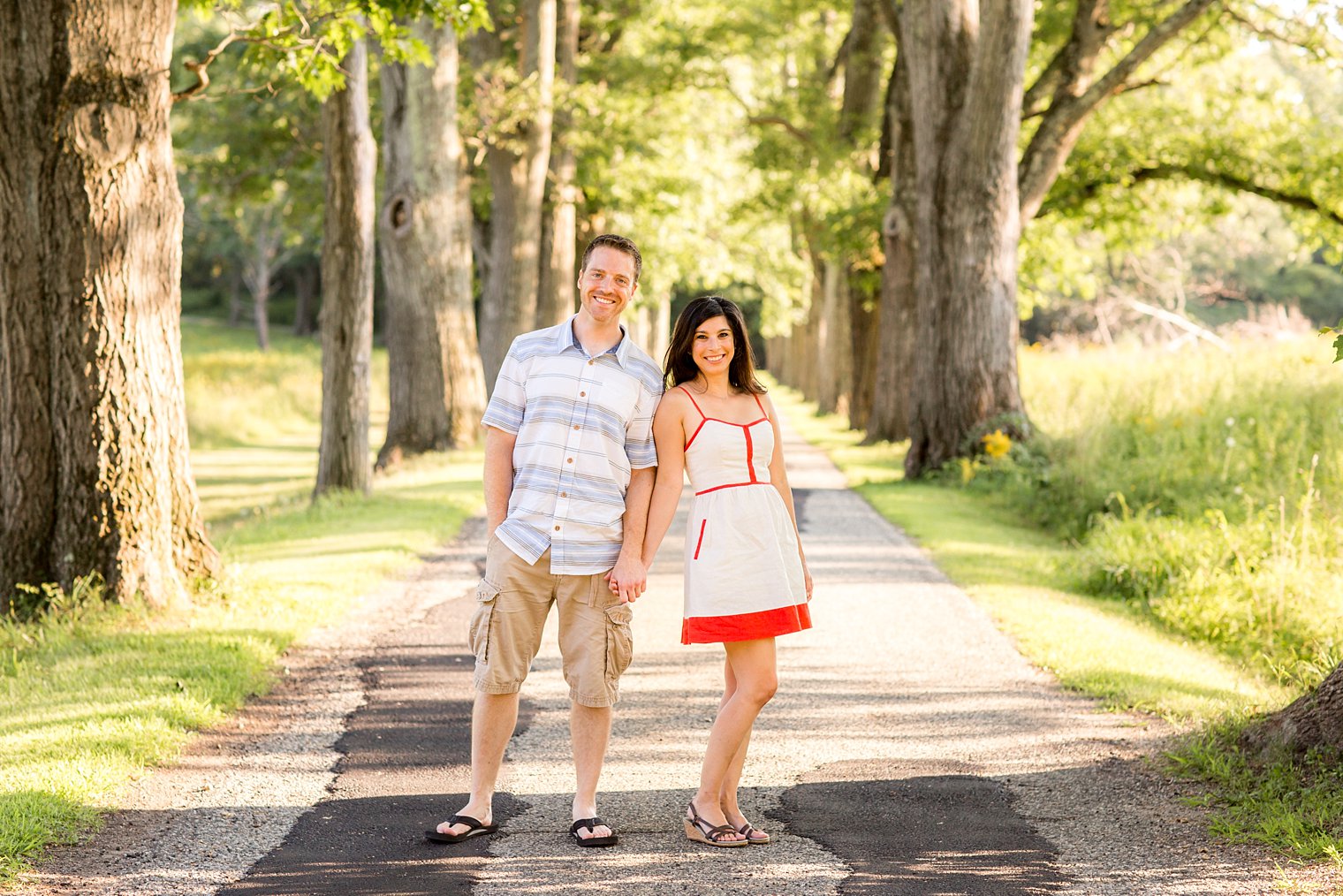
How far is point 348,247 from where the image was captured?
44.4 ft

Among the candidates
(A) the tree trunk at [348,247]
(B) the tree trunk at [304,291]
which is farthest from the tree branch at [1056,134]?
(B) the tree trunk at [304,291]

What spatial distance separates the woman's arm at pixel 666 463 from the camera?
4.80 metres

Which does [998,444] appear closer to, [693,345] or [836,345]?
[693,345]

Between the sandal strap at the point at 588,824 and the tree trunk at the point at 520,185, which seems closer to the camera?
the sandal strap at the point at 588,824

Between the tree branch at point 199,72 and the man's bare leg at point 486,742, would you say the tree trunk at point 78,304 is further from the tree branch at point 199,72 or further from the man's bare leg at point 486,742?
the man's bare leg at point 486,742

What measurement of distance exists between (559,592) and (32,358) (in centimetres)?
474

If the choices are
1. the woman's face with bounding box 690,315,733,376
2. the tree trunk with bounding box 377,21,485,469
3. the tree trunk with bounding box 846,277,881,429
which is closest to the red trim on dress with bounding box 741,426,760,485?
the woman's face with bounding box 690,315,733,376

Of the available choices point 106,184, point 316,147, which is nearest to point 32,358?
point 106,184

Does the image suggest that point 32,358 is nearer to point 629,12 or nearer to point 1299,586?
point 1299,586

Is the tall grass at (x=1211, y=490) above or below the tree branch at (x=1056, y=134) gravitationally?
below

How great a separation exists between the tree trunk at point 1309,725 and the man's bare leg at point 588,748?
2807 millimetres

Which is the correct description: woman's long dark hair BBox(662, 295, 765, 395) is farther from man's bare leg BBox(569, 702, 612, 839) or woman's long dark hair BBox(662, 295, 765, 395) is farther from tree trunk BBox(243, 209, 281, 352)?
tree trunk BBox(243, 209, 281, 352)

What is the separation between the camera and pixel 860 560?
1102 cm

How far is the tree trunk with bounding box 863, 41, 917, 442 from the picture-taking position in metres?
21.1
